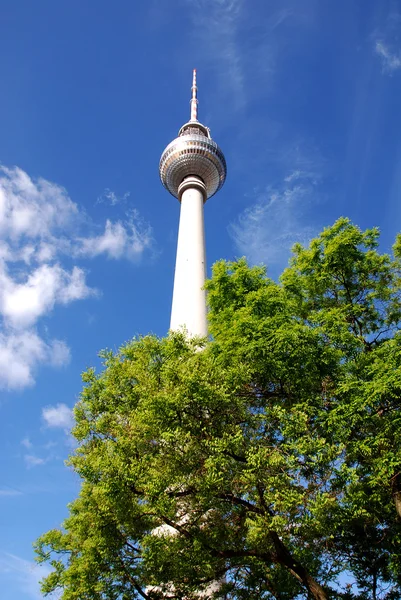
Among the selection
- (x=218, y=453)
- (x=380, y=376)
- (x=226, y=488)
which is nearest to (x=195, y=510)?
(x=226, y=488)

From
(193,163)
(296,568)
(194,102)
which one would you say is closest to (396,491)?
(296,568)

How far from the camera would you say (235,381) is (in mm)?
13672

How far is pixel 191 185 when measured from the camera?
1804 inches

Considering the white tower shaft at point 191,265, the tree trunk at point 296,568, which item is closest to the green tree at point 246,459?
the tree trunk at point 296,568

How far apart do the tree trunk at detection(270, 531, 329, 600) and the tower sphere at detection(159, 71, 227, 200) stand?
3973cm

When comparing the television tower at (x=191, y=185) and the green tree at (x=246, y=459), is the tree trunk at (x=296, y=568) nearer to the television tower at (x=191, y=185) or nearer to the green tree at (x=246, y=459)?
the green tree at (x=246, y=459)

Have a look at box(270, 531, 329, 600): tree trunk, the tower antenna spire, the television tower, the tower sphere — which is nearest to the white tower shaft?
the television tower

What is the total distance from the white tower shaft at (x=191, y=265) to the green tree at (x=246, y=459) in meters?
15.0

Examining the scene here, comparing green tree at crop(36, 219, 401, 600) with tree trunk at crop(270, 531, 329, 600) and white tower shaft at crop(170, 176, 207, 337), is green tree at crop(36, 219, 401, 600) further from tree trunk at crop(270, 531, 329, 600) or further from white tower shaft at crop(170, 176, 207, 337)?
white tower shaft at crop(170, 176, 207, 337)

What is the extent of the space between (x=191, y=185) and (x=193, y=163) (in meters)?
2.34

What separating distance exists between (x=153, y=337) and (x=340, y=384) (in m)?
6.51

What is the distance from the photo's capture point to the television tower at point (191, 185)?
36906 millimetres

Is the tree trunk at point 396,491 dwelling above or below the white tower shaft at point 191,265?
below

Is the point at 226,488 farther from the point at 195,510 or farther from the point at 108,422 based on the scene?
the point at 108,422
